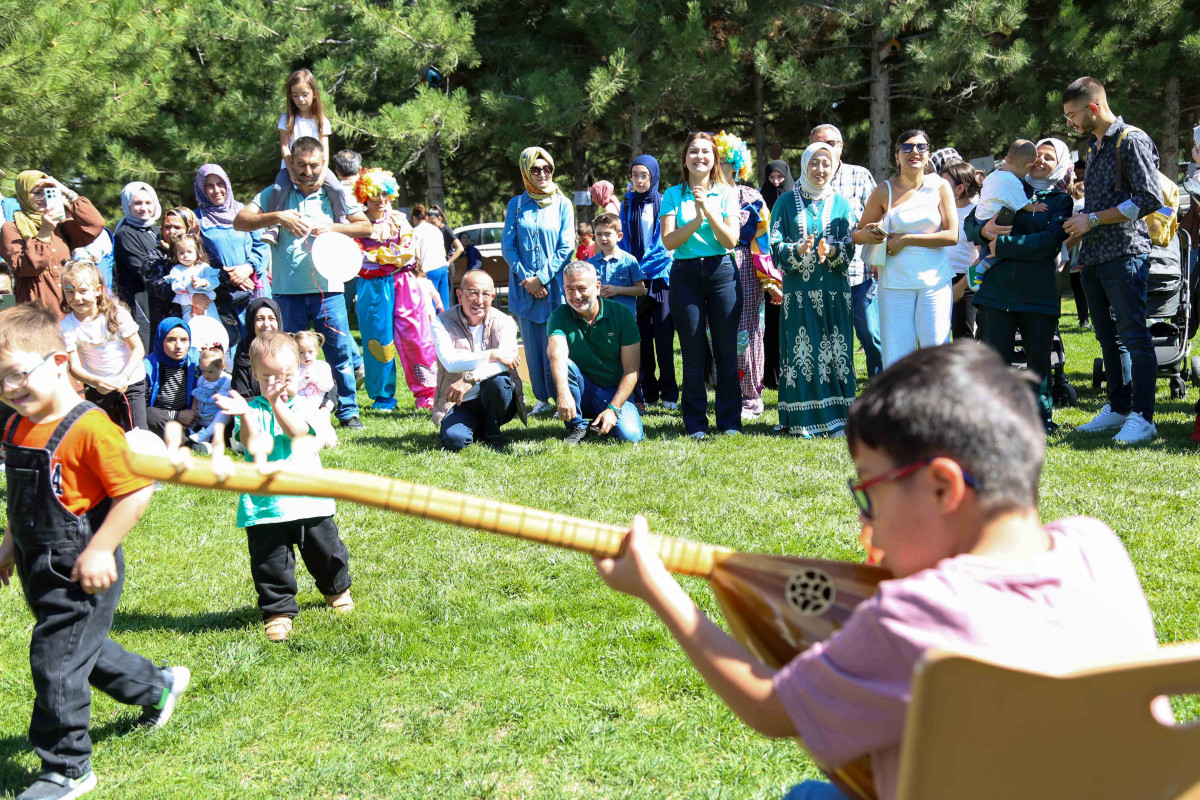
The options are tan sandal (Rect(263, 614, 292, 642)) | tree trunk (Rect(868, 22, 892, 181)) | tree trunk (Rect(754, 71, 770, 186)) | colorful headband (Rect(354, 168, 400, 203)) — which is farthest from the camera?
tree trunk (Rect(754, 71, 770, 186))

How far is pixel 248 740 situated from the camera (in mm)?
3357

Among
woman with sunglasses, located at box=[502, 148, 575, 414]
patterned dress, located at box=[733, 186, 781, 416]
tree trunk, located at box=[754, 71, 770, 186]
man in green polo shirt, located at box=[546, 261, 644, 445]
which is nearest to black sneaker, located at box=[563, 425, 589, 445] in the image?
man in green polo shirt, located at box=[546, 261, 644, 445]

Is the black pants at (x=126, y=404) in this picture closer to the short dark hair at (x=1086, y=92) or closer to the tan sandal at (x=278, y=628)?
the tan sandal at (x=278, y=628)

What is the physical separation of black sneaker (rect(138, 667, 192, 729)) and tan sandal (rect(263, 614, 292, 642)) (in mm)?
597

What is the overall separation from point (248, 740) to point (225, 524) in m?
2.63

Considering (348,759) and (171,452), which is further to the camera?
(348,759)

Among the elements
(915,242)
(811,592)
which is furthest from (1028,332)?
(811,592)

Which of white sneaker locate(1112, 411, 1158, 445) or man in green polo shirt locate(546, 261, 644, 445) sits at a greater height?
man in green polo shirt locate(546, 261, 644, 445)

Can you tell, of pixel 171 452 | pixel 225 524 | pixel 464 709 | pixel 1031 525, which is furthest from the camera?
pixel 225 524

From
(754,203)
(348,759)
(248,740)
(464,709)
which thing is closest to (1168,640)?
(464,709)

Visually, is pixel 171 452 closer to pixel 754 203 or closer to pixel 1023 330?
pixel 1023 330

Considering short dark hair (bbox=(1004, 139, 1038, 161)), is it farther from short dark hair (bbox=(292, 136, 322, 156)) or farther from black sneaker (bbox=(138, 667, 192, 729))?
black sneaker (bbox=(138, 667, 192, 729))

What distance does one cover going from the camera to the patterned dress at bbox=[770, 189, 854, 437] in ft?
23.8

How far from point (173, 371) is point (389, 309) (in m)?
2.01
